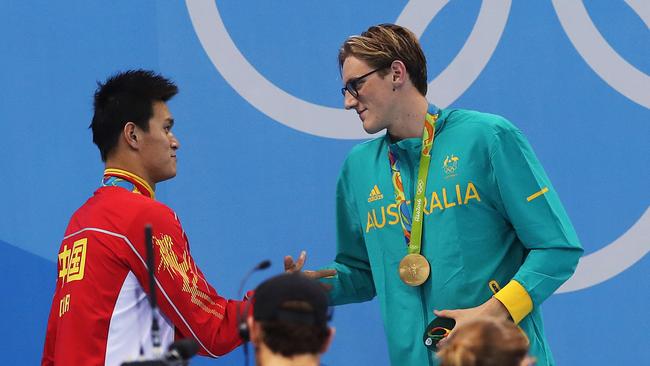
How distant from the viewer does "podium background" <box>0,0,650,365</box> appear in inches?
165

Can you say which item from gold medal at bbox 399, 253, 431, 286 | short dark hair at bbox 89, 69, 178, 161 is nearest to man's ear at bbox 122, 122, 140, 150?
short dark hair at bbox 89, 69, 178, 161

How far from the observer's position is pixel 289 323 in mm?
2201

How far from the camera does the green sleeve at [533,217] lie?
10.7 ft

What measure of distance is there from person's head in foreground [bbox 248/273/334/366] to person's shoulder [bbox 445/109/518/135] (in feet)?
4.13

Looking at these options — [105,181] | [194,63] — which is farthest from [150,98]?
[194,63]

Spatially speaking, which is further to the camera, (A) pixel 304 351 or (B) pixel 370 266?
(B) pixel 370 266

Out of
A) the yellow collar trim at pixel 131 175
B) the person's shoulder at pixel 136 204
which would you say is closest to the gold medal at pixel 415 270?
the person's shoulder at pixel 136 204

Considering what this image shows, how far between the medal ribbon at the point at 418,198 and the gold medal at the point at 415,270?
26 mm

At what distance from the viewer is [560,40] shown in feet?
13.9

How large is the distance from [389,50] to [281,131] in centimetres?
86

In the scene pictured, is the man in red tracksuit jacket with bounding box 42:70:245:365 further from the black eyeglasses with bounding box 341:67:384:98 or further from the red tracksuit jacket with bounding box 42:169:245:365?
the black eyeglasses with bounding box 341:67:384:98

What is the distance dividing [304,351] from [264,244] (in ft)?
6.56

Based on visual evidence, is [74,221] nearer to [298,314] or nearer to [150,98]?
[150,98]

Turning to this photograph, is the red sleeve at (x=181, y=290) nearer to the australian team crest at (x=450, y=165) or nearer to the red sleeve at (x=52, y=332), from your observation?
the red sleeve at (x=52, y=332)
